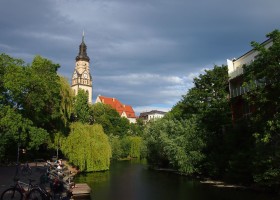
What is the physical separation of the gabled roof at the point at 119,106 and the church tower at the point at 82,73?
17.4 metres

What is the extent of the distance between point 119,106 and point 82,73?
3038 cm

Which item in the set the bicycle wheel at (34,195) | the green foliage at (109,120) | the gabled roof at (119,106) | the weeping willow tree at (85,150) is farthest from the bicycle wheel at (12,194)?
the gabled roof at (119,106)

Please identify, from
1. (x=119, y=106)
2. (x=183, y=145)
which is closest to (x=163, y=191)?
(x=183, y=145)

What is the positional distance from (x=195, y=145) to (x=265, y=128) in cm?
1226

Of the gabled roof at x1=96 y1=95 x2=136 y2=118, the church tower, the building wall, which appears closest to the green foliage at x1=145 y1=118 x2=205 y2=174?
the building wall

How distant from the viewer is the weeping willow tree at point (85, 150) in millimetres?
35812

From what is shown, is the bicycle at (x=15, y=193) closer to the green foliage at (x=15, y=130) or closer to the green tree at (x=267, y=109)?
the green foliage at (x=15, y=130)

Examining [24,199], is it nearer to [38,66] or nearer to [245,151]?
[245,151]

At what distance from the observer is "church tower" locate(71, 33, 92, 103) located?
10138 cm

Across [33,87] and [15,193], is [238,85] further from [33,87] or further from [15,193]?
[15,193]

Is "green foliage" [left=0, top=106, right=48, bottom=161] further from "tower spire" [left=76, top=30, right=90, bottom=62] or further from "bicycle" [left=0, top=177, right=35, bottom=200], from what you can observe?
"tower spire" [left=76, top=30, right=90, bottom=62]

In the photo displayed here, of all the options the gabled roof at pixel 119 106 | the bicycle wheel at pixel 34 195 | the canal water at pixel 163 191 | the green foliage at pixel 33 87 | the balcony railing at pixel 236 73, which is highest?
the gabled roof at pixel 119 106

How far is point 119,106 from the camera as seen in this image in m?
128

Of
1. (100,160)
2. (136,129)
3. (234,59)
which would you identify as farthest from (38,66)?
(136,129)
